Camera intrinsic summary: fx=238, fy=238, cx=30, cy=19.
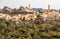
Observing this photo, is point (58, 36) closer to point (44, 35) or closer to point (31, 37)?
point (44, 35)

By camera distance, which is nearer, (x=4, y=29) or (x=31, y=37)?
(x=31, y=37)

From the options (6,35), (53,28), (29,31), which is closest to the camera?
(6,35)

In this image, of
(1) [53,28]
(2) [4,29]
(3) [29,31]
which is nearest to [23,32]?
(3) [29,31]

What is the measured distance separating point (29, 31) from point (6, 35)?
2.11 m

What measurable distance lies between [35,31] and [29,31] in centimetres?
56

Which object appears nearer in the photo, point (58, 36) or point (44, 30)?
point (58, 36)

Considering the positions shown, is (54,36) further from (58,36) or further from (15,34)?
(15,34)

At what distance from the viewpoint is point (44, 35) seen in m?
18.8

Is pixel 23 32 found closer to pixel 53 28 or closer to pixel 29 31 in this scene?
pixel 29 31

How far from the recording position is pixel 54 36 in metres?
18.8

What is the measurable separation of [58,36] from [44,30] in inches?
71.2

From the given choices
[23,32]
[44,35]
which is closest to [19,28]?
[23,32]

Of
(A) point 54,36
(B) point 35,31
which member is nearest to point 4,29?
(B) point 35,31

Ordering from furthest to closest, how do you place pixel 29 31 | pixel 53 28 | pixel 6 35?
pixel 53 28 < pixel 29 31 < pixel 6 35
